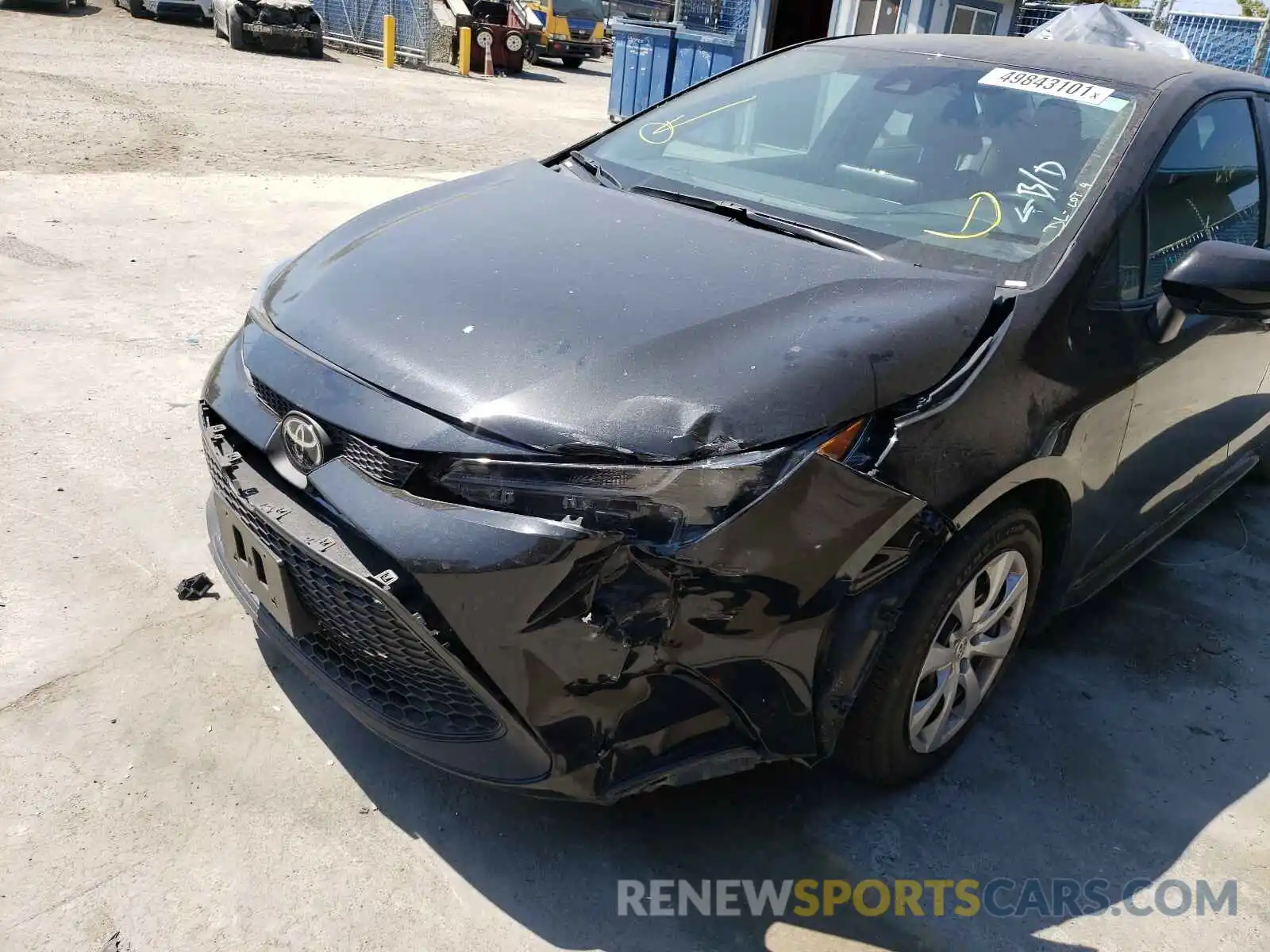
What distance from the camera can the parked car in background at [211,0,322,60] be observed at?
747 inches

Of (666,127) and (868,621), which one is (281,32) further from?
(868,621)

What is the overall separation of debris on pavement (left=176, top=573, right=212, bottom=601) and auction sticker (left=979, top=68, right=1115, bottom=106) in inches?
113

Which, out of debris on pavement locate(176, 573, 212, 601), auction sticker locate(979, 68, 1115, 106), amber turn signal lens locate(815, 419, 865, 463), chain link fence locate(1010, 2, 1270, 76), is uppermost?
chain link fence locate(1010, 2, 1270, 76)

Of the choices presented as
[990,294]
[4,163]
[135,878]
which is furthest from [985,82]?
[4,163]

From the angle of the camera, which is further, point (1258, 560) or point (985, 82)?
point (1258, 560)

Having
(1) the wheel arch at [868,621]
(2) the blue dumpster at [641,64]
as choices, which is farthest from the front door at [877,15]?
(1) the wheel arch at [868,621]

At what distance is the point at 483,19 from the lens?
883 inches

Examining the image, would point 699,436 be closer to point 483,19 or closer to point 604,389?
point 604,389

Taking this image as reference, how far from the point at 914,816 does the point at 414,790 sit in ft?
4.14

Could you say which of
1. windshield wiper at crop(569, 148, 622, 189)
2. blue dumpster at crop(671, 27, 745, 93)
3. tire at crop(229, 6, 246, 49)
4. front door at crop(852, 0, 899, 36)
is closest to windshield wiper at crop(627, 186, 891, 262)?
windshield wiper at crop(569, 148, 622, 189)

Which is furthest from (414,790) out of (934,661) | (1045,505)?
(1045,505)

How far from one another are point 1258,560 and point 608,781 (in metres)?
3.39

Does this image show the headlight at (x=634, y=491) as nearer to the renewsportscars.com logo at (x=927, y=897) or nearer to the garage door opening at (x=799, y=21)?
the renewsportscars.com logo at (x=927, y=897)

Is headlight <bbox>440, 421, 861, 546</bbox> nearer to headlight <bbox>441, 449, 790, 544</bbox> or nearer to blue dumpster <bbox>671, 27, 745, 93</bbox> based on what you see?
headlight <bbox>441, 449, 790, 544</bbox>
